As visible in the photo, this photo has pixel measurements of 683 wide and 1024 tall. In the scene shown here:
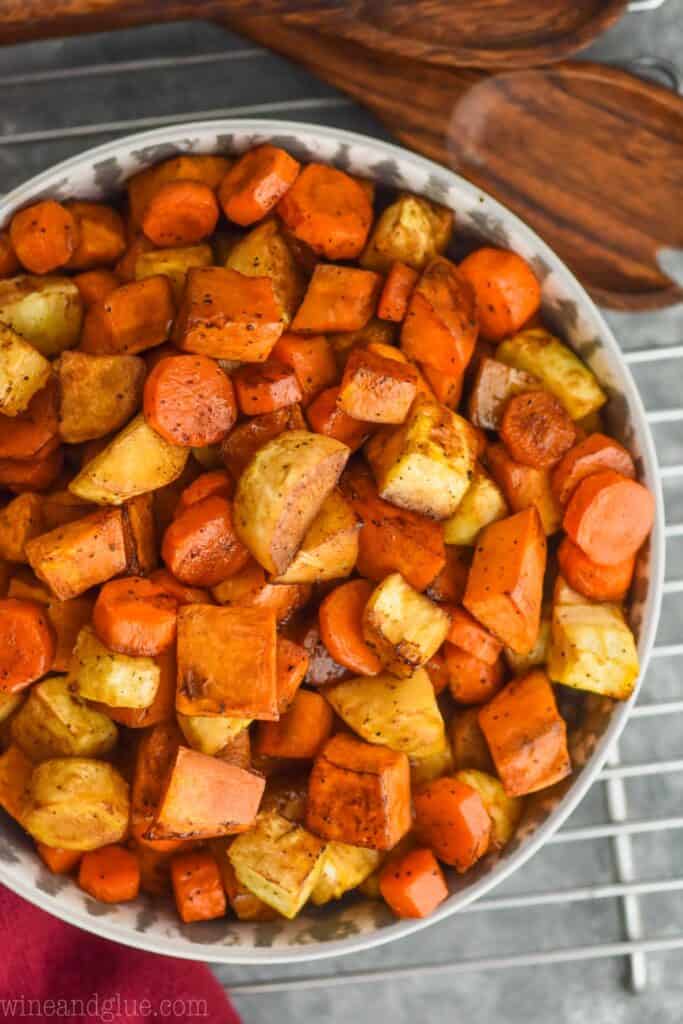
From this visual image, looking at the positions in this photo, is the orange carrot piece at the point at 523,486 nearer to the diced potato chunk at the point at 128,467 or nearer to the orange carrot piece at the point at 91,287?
the diced potato chunk at the point at 128,467

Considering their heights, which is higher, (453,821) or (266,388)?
(266,388)

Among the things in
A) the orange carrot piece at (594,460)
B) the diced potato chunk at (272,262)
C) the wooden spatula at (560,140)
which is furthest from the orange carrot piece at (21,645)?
the wooden spatula at (560,140)

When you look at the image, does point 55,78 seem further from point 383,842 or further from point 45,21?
point 383,842

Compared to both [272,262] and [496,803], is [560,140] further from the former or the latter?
[496,803]

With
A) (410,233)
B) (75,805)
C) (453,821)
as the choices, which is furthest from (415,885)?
(410,233)

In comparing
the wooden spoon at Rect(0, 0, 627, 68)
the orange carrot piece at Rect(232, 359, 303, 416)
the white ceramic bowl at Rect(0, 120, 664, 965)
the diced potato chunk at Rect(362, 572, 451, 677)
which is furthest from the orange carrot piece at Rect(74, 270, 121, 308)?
the diced potato chunk at Rect(362, 572, 451, 677)

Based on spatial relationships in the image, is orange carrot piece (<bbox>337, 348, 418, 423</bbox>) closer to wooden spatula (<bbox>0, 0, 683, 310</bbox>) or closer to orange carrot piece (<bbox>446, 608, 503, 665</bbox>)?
orange carrot piece (<bbox>446, 608, 503, 665</bbox>)

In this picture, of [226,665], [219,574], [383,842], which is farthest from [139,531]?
[383,842]
